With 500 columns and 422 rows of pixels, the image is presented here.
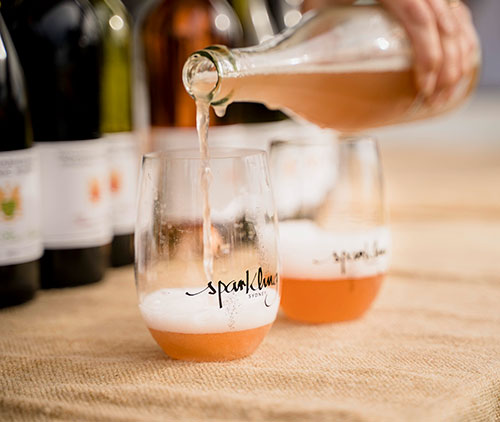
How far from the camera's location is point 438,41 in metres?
1.02

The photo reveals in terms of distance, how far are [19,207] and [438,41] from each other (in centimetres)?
56

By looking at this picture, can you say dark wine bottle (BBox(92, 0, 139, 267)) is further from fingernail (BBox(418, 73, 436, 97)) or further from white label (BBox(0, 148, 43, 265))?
fingernail (BBox(418, 73, 436, 97))

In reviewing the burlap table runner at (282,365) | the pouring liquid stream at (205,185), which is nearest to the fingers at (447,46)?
the burlap table runner at (282,365)

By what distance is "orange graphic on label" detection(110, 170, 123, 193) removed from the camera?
4.07 ft

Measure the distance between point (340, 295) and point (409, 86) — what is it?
288 mm

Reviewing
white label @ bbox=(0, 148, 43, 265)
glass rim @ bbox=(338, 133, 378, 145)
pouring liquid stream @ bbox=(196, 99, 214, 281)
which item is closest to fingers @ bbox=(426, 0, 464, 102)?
glass rim @ bbox=(338, 133, 378, 145)

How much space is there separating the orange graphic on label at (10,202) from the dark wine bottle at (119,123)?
0.24m

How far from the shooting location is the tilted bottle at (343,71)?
926 millimetres

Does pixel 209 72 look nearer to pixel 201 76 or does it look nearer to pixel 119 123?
pixel 201 76

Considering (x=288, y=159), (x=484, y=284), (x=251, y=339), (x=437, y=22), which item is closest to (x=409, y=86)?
(x=437, y=22)

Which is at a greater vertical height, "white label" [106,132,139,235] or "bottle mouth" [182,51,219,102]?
"bottle mouth" [182,51,219,102]

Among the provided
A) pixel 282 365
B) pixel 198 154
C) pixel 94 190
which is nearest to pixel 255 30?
pixel 94 190

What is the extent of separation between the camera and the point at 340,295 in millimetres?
938

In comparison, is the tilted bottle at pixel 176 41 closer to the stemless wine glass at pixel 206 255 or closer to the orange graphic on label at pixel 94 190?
the orange graphic on label at pixel 94 190
